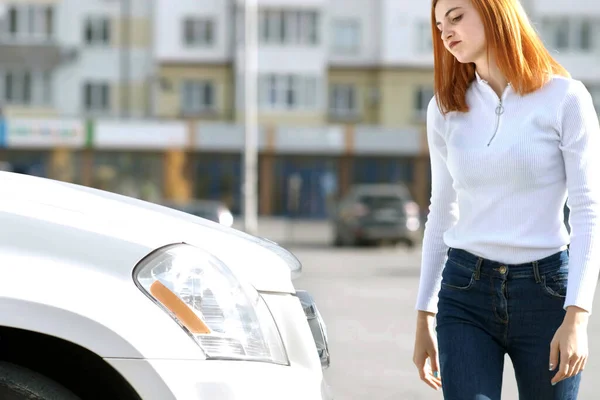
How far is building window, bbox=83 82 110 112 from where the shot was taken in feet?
165

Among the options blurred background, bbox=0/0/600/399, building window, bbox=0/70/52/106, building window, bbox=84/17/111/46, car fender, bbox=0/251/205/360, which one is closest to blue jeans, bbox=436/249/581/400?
car fender, bbox=0/251/205/360

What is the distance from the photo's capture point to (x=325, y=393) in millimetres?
2924

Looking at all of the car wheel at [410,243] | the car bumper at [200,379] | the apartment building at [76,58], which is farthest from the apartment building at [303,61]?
the car bumper at [200,379]

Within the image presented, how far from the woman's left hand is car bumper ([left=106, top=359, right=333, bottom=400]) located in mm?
703

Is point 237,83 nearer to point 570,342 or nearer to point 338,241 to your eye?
point 338,241

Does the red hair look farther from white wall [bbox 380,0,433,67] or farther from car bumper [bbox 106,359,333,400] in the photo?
white wall [bbox 380,0,433,67]

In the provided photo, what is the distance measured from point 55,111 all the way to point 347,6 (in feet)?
43.7

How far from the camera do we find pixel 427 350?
10.9ft

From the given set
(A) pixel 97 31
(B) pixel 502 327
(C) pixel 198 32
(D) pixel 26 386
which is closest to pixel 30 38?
(A) pixel 97 31

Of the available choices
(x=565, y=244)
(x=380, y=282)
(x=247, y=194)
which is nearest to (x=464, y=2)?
(x=565, y=244)

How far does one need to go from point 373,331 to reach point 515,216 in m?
7.75

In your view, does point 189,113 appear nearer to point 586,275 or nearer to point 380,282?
point 380,282

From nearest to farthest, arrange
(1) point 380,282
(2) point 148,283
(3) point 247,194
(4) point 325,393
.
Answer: (2) point 148,283 → (4) point 325,393 → (1) point 380,282 → (3) point 247,194

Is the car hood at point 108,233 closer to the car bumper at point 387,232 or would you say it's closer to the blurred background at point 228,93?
the car bumper at point 387,232
